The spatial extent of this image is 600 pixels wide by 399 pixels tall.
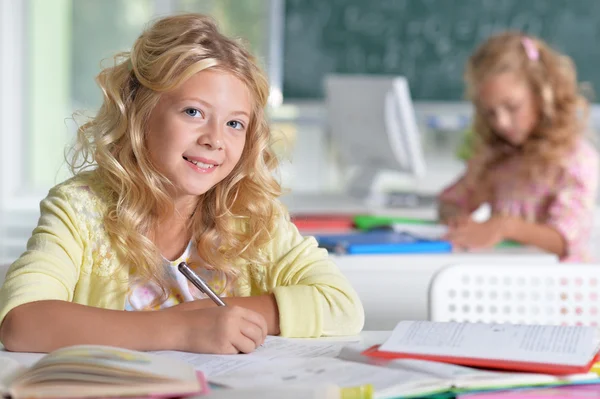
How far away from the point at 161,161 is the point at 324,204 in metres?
2.23

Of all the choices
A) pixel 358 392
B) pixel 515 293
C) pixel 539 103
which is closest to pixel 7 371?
pixel 358 392

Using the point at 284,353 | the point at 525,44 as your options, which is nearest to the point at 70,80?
the point at 525,44

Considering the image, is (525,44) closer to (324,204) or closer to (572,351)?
(324,204)

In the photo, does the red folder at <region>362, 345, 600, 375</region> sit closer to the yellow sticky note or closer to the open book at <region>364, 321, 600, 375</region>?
the open book at <region>364, 321, 600, 375</region>

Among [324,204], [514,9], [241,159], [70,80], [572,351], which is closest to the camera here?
[572,351]

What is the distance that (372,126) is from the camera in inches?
150

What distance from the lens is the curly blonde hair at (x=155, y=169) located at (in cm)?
148

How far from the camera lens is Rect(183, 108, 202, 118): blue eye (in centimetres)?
147

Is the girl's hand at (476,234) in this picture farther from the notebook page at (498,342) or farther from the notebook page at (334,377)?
the notebook page at (334,377)

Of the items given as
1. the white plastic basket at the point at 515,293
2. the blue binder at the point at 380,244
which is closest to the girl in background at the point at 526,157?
the blue binder at the point at 380,244

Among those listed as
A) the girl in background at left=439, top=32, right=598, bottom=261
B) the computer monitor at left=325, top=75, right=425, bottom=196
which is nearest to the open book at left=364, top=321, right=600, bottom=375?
the girl in background at left=439, top=32, right=598, bottom=261

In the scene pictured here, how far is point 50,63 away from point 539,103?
3.35 m

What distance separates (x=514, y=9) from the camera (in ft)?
16.0

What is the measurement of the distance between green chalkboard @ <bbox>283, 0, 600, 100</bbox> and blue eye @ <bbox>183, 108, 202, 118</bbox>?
350cm
